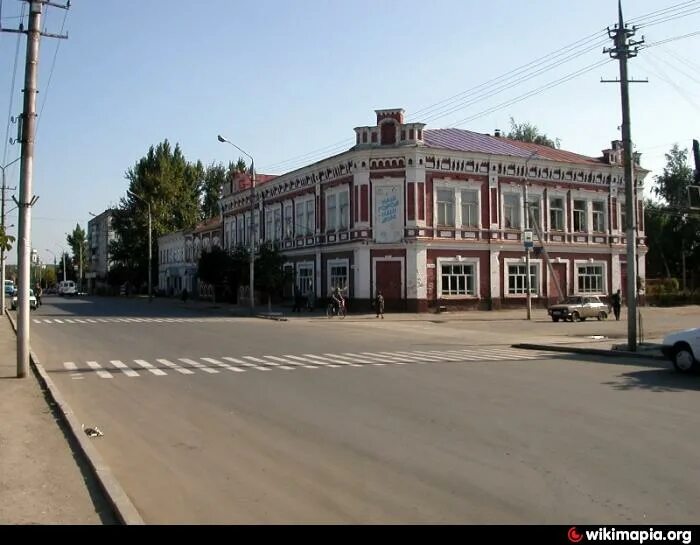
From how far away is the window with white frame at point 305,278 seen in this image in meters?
49.4

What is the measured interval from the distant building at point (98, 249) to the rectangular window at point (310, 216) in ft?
268

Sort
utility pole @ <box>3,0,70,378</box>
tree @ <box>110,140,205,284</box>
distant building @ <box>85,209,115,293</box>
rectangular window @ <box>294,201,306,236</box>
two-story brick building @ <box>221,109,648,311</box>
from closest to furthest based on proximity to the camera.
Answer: utility pole @ <box>3,0,70,378</box>, two-story brick building @ <box>221,109,648,311</box>, rectangular window @ <box>294,201,306,236</box>, tree @ <box>110,140,205,284</box>, distant building @ <box>85,209,115,293</box>

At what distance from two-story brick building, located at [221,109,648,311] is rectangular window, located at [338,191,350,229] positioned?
0.23 feet

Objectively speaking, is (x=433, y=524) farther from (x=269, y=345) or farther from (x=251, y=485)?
(x=269, y=345)

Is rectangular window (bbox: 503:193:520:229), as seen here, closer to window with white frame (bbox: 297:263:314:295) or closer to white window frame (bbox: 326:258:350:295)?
white window frame (bbox: 326:258:350:295)

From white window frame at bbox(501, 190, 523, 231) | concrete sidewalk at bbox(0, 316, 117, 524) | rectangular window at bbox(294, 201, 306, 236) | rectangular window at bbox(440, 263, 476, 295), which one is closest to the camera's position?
concrete sidewalk at bbox(0, 316, 117, 524)

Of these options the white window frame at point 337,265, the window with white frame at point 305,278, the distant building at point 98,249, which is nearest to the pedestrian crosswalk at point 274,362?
the white window frame at point 337,265

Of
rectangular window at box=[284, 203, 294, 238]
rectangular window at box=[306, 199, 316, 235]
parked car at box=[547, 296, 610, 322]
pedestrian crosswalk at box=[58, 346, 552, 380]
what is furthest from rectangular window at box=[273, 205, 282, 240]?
pedestrian crosswalk at box=[58, 346, 552, 380]

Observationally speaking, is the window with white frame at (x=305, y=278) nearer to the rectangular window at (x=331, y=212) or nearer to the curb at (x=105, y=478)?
the rectangular window at (x=331, y=212)

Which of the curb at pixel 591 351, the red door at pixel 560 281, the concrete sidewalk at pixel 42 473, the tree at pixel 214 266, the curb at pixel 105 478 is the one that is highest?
the tree at pixel 214 266

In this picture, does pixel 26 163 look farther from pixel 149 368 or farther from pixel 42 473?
pixel 42 473

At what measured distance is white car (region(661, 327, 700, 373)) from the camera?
14.2 meters

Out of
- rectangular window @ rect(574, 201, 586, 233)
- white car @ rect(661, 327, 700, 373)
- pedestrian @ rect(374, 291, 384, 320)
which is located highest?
rectangular window @ rect(574, 201, 586, 233)
